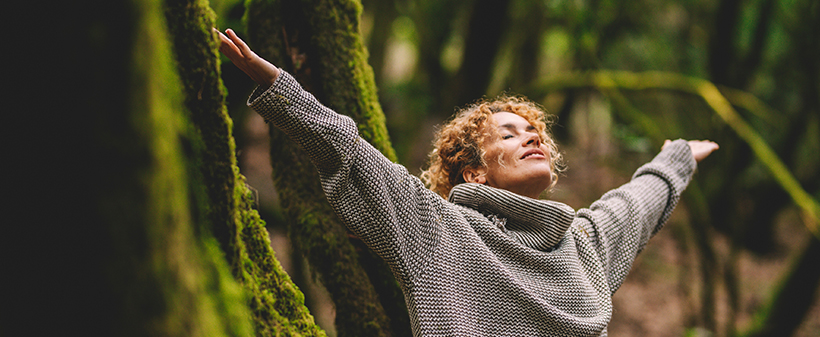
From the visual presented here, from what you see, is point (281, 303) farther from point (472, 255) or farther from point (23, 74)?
point (23, 74)

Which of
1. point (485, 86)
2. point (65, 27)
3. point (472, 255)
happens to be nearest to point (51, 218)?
point (65, 27)

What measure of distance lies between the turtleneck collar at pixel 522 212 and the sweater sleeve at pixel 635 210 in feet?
1.27

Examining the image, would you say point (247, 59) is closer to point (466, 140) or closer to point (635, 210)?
point (466, 140)

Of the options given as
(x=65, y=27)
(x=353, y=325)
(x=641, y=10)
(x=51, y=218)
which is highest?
(x=641, y=10)

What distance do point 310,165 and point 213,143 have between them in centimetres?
79

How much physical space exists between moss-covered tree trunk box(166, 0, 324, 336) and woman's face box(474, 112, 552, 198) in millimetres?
986

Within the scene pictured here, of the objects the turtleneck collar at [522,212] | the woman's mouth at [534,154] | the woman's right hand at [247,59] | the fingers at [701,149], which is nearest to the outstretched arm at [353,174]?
the woman's right hand at [247,59]

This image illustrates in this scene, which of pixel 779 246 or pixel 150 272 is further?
pixel 779 246

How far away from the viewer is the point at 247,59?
1.42m

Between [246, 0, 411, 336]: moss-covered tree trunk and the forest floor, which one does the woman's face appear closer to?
[246, 0, 411, 336]: moss-covered tree trunk

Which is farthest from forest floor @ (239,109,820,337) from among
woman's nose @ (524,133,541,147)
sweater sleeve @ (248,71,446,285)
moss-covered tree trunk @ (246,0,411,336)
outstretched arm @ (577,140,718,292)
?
sweater sleeve @ (248,71,446,285)

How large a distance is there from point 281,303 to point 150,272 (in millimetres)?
981

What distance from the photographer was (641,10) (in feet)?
30.8

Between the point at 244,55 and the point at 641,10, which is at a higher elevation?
the point at 641,10
